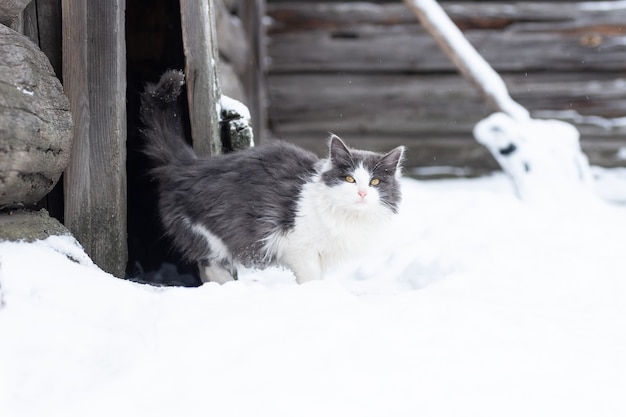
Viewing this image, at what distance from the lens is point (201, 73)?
2.96 meters

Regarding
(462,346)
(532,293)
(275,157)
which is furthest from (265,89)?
(462,346)

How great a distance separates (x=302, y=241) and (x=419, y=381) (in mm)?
1067

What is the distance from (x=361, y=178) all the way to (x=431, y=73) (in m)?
3.89

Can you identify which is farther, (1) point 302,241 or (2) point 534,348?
(1) point 302,241

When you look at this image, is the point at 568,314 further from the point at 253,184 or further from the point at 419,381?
the point at 253,184

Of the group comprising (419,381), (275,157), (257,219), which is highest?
(275,157)

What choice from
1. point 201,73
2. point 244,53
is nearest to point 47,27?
point 201,73

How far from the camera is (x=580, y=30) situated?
607cm

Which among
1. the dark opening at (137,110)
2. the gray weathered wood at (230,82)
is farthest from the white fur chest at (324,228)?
the gray weathered wood at (230,82)

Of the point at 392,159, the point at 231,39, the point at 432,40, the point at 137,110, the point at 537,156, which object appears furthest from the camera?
the point at 432,40

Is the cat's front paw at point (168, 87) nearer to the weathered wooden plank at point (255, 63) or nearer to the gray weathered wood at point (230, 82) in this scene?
the gray weathered wood at point (230, 82)

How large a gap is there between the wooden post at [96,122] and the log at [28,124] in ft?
0.70

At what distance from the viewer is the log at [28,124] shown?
202 cm

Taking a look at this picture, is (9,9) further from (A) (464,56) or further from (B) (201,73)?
(A) (464,56)
